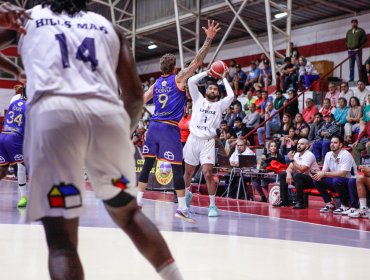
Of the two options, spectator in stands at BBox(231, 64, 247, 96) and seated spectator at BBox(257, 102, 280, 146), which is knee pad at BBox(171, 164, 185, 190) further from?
spectator in stands at BBox(231, 64, 247, 96)

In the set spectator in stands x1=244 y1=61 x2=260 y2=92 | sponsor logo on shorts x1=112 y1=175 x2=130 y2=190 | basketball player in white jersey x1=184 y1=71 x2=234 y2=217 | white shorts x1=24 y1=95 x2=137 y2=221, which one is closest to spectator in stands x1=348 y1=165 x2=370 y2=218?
basketball player in white jersey x1=184 y1=71 x2=234 y2=217

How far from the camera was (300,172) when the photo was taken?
32.5ft

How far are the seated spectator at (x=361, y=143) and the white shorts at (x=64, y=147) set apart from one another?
8.92 metres

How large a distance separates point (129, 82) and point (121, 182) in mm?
536

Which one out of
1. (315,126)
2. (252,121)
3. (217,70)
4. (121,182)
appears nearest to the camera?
(121,182)

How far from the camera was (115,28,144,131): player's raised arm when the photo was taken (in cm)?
262

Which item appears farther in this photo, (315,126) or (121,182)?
(315,126)

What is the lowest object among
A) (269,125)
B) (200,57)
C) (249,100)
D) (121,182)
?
(121,182)

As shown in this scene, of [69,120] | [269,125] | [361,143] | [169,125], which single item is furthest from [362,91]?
[69,120]

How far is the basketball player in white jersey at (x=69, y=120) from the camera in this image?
7.36 feet

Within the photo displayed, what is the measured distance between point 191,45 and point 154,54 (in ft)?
12.8

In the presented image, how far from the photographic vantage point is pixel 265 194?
11750 mm

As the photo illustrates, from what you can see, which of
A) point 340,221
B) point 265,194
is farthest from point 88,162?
point 265,194

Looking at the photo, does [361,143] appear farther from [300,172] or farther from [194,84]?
[194,84]
